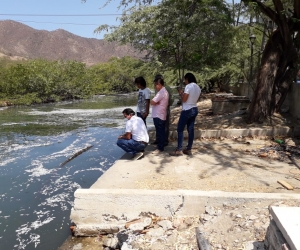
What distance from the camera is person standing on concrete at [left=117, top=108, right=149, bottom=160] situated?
5.91 meters

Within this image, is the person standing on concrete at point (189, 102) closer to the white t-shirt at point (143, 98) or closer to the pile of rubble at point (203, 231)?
the white t-shirt at point (143, 98)

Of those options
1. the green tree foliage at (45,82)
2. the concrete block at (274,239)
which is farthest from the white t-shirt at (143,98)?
the green tree foliage at (45,82)

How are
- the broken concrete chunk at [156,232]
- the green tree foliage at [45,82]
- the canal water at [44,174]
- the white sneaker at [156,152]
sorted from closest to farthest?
1. the broken concrete chunk at [156,232]
2. the canal water at [44,174]
3. the white sneaker at [156,152]
4. the green tree foliage at [45,82]

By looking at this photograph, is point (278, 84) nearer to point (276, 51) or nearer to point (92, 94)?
point (276, 51)

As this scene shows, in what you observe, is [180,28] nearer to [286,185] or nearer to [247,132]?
[247,132]

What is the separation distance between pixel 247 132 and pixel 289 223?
5.67 m

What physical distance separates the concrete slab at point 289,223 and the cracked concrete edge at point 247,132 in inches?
211

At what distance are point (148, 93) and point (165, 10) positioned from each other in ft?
11.3

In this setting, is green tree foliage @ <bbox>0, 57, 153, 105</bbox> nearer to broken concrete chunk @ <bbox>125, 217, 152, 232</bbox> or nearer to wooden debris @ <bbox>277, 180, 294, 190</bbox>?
wooden debris @ <bbox>277, 180, 294, 190</bbox>

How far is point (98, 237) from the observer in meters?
4.35

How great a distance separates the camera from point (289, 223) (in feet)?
8.44

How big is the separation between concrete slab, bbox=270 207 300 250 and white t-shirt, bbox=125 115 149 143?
343 cm

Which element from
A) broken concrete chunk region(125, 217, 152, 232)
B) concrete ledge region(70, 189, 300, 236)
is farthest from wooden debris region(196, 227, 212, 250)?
broken concrete chunk region(125, 217, 152, 232)

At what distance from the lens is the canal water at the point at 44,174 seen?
517 cm
